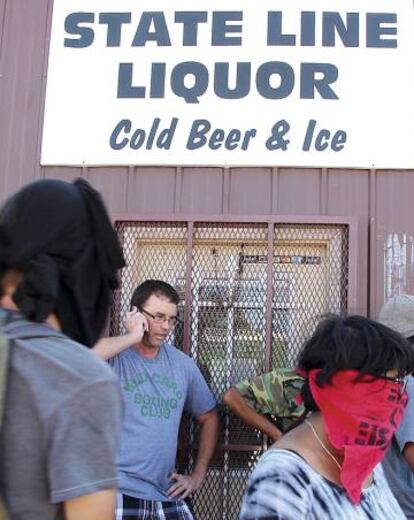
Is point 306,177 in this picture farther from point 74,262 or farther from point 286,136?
A: point 74,262

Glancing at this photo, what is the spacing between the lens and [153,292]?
3670 millimetres

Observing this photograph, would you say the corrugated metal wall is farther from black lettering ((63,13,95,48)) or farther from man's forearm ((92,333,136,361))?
man's forearm ((92,333,136,361))

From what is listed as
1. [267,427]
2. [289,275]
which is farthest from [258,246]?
[267,427]

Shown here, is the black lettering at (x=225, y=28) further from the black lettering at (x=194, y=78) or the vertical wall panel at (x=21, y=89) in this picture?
the vertical wall panel at (x=21, y=89)

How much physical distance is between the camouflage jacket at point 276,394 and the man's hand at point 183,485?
489 mm

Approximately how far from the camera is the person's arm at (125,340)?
344cm

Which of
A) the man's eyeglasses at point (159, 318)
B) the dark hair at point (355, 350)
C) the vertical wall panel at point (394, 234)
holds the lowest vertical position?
the dark hair at point (355, 350)

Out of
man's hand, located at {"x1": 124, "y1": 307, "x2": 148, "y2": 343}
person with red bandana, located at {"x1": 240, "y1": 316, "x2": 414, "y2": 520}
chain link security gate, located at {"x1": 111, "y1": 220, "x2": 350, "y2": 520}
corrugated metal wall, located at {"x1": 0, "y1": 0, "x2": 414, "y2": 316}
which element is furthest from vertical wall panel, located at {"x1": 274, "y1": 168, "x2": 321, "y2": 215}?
person with red bandana, located at {"x1": 240, "y1": 316, "x2": 414, "y2": 520}

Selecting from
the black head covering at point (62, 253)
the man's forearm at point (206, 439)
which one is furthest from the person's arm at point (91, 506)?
the man's forearm at point (206, 439)

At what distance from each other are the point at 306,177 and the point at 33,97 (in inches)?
71.2

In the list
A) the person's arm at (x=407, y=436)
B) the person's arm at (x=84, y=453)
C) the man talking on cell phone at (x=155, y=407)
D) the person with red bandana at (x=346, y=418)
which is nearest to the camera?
the person's arm at (x=84, y=453)

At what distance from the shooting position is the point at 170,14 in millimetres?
4195

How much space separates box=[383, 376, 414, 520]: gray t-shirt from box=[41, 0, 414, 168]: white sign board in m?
1.72

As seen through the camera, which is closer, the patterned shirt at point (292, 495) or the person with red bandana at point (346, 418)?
the patterned shirt at point (292, 495)
